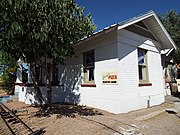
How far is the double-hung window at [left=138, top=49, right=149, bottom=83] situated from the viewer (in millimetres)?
10336

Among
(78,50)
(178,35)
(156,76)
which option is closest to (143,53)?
(156,76)

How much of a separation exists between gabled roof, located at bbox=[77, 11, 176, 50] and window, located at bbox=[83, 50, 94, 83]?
4.75ft

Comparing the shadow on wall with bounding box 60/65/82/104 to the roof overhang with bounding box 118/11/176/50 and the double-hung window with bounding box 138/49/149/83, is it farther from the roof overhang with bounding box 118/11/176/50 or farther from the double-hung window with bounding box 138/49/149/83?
the roof overhang with bounding box 118/11/176/50

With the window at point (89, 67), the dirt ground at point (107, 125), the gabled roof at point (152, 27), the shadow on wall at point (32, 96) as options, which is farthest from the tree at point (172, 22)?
the shadow on wall at point (32, 96)

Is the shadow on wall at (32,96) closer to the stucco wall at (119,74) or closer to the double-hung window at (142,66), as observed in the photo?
the stucco wall at (119,74)

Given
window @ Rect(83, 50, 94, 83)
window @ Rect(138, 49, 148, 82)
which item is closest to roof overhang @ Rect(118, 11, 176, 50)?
window @ Rect(138, 49, 148, 82)

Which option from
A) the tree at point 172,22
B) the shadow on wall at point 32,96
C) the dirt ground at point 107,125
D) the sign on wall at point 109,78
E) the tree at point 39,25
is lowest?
the dirt ground at point 107,125

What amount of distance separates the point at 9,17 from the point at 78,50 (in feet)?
17.8

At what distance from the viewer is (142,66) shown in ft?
34.3

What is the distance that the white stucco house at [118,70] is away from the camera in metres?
8.70

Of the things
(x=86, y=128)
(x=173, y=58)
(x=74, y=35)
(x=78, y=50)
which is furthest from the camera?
(x=173, y=58)

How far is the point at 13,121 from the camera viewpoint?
7844 mm

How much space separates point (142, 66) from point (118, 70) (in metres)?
2.52

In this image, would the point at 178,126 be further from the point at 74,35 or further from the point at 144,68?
the point at 74,35
